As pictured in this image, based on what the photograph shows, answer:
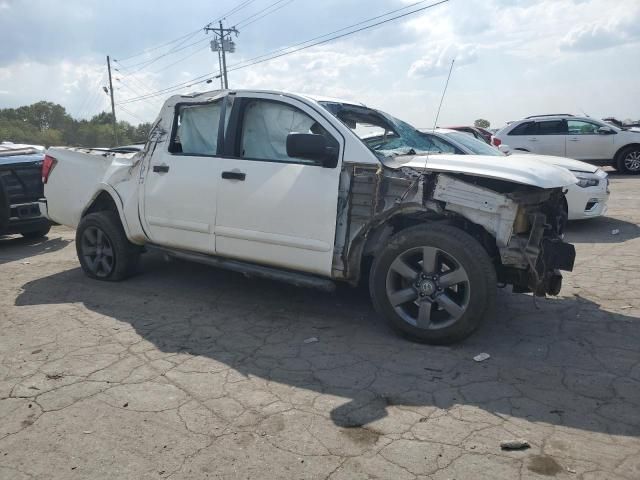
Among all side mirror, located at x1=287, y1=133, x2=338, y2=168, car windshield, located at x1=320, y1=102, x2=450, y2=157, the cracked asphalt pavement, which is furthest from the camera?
car windshield, located at x1=320, y1=102, x2=450, y2=157

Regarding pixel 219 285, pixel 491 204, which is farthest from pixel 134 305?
pixel 491 204

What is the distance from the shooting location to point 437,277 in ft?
13.1

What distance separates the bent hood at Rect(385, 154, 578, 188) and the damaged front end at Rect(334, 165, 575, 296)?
0.21ft

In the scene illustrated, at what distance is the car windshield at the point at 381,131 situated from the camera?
4477 mm

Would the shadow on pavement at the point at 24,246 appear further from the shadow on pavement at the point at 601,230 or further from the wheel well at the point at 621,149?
the wheel well at the point at 621,149

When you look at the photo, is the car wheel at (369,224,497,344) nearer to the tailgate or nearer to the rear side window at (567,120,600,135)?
the tailgate

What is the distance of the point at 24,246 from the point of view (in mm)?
8469

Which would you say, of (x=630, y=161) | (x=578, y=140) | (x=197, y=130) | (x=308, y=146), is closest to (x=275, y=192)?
(x=308, y=146)

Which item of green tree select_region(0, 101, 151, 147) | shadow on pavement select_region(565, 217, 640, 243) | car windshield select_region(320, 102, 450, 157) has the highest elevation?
car windshield select_region(320, 102, 450, 157)

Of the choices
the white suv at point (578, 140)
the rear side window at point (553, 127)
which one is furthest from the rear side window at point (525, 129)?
the rear side window at point (553, 127)

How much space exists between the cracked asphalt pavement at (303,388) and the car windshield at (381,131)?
1.44 metres

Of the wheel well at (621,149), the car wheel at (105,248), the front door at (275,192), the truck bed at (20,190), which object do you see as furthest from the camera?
the wheel well at (621,149)

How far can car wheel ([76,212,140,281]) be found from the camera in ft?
19.0

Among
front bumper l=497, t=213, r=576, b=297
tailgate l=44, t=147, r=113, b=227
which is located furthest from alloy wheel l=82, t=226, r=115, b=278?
front bumper l=497, t=213, r=576, b=297
